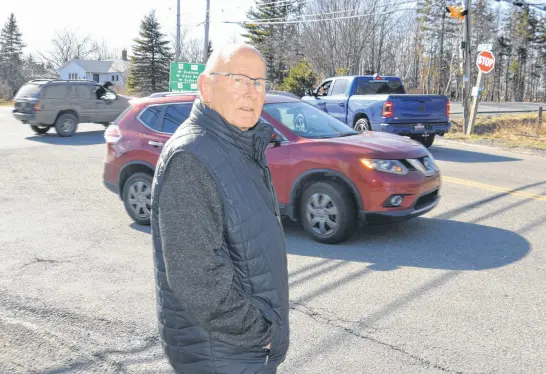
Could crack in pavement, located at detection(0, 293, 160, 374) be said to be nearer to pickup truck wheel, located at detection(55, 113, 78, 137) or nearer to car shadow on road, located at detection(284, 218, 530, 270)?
car shadow on road, located at detection(284, 218, 530, 270)

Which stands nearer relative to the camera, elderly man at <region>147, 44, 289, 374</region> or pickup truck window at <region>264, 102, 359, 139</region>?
elderly man at <region>147, 44, 289, 374</region>

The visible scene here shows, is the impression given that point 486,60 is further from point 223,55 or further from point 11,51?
point 11,51

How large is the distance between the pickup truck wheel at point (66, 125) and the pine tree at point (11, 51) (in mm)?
65503

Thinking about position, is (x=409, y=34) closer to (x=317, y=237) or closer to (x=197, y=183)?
(x=317, y=237)

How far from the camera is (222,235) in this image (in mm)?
1751

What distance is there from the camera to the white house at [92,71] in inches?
3413

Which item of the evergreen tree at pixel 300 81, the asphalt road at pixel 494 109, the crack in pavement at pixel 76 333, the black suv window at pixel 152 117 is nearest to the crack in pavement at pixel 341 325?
the crack in pavement at pixel 76 333

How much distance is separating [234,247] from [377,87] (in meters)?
14.9

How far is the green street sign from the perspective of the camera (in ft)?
102

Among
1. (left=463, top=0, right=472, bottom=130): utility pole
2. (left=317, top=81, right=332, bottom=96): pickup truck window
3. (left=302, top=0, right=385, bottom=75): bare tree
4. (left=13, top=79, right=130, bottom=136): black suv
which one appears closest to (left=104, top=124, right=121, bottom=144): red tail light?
(left=317, top=81, right=332, bottom=96): pickup truck window

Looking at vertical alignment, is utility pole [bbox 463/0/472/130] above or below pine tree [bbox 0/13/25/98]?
below

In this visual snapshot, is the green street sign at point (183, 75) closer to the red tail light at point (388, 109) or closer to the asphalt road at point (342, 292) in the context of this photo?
the red tail light at point (388, 109)

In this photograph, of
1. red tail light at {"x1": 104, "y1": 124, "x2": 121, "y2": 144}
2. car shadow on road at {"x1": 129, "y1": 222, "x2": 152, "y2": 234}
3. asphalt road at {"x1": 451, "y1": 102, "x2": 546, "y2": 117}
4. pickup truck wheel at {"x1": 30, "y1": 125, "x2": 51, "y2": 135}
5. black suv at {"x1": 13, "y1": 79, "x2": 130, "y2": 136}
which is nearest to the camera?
car shadow on road at {"x1": 129, "y1": 222, "x2": 152, "y2": 234}

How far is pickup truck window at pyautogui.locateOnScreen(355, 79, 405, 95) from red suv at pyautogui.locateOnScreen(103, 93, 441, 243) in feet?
27.9
